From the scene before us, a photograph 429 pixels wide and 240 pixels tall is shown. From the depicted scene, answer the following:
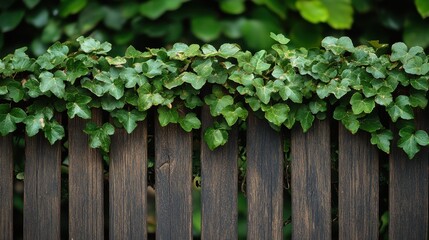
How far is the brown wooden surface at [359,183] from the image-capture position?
226 cm

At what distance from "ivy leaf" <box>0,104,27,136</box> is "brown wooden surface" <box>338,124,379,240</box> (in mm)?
938

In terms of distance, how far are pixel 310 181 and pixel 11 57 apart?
95 cm

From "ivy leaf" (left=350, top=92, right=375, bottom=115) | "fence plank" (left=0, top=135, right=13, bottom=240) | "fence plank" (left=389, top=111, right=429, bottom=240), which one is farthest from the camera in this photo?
"fence plank" (left=0, top=135, right=13, bottom=240)

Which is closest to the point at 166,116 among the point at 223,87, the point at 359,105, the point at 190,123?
the point at 190,123

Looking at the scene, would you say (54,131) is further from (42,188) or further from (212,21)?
(212,21)

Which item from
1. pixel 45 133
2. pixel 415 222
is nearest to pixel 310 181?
pixel 415 222

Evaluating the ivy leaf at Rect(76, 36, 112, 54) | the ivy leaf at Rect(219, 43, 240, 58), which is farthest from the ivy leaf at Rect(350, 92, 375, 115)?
the ivy leaf at Rect(76, 36, 112, 54)

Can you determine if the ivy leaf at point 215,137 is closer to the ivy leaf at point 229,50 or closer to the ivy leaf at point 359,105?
the ivy leaf at point 229,50

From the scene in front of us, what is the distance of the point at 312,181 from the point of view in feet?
7.44

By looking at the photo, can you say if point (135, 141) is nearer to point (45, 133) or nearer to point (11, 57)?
point (45, 133)

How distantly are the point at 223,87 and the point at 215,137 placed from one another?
15cm

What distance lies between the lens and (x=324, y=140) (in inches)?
89.0

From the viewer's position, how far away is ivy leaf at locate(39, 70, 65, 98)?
7.14 ft

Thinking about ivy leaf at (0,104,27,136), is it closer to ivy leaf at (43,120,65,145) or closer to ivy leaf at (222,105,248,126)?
ivy leaf at (43,120,65,145)
